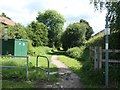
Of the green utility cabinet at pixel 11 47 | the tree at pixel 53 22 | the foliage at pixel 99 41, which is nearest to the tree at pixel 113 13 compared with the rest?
the foliage at pixel 99 41

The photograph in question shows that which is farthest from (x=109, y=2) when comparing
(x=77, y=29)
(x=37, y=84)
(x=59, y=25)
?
(x=59, y=25)

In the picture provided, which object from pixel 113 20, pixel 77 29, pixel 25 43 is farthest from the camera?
pixel 77 29

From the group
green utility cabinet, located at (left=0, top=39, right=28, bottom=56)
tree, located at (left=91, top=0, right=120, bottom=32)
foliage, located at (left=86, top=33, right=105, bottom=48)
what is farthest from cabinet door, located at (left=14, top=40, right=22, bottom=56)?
tree, located at (left=91, top=0, right=120, bottom=32)

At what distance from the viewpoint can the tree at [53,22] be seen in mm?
91875

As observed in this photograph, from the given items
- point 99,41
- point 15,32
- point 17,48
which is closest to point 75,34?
point 15,32

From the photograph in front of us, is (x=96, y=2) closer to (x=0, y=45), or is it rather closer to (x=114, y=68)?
(x=114, y=68)

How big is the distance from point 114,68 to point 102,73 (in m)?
0.70

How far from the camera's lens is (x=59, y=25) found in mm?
98250

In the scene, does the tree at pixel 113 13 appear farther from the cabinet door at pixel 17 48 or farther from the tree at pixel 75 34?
the tree at pixel 75 34

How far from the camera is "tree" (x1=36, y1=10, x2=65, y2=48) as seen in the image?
9188 cm

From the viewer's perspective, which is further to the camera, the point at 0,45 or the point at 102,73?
the point at 0,45

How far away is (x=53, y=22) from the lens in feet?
324

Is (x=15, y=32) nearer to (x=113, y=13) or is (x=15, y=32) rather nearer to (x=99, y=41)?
(x=99, y=41)

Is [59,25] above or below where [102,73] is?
above
